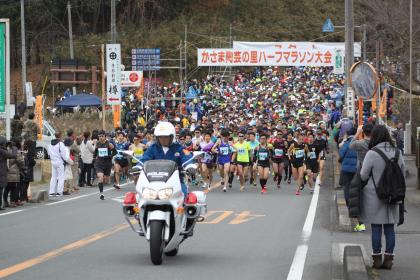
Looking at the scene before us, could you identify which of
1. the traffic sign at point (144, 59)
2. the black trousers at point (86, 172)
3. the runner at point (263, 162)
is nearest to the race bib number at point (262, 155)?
the runner at point (263, 162)

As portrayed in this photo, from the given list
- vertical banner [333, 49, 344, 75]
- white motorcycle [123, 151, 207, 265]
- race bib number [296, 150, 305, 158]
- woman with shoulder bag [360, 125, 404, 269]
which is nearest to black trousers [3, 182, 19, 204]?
race bib number [296, 150, 305, 158]

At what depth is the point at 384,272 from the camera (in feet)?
33.3

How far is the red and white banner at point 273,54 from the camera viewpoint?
49.8 m

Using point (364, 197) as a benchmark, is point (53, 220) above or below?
below

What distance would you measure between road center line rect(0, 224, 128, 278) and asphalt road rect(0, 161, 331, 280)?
12 mm

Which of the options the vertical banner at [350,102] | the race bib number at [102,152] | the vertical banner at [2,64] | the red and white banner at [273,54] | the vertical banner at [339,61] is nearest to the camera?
the vertical banner at [2,64]

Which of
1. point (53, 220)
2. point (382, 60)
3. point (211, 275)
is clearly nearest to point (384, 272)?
point (211, 275)

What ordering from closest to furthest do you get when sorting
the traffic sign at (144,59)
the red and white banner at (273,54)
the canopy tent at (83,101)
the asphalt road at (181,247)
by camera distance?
the asphalt road at (181,247) → the canopy tent at (83,101) → the red and white banner at (273,54) → the traffic sign at (144,59)

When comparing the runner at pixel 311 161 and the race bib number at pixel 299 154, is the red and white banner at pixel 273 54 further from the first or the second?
the race bib number at pixel 299 154

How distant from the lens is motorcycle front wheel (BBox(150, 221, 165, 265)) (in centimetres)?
1013

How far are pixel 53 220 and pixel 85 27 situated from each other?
59.6 meters

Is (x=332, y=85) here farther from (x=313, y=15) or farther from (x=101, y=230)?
(x=101, y=230)

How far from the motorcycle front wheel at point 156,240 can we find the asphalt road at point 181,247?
0.51 feet

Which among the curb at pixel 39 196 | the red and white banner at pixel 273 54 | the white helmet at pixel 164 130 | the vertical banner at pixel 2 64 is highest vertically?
the red and white banner at pixel 273 54
